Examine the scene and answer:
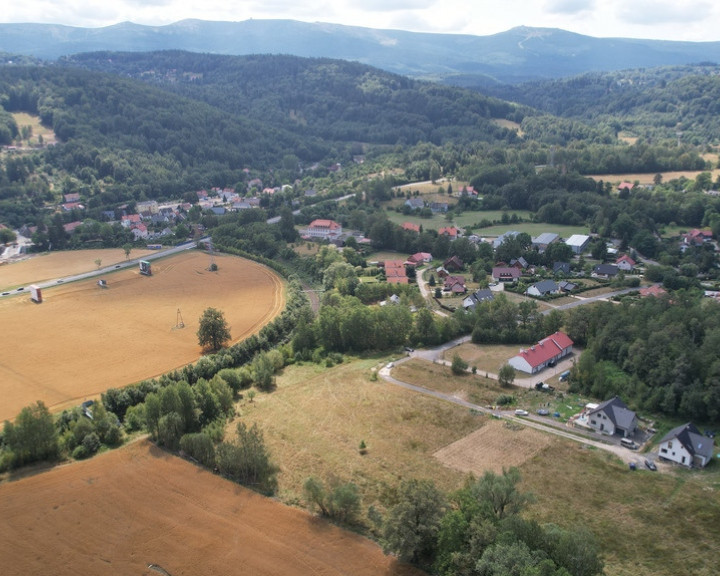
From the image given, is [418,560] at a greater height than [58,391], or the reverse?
[418,560]

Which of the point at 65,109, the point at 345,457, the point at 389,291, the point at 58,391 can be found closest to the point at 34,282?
the point at 58,391

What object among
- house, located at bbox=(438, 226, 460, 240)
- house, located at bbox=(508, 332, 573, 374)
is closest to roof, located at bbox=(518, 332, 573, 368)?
house, located at bbox=(508, 332, 573, 374)

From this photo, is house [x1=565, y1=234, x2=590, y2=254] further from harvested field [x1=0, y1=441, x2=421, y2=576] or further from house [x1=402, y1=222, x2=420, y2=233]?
harvested field [x1=0, y1=441, x2=421, y2=576]

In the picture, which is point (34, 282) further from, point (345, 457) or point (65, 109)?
point (65, 109)

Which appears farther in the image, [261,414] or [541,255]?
[541,255]

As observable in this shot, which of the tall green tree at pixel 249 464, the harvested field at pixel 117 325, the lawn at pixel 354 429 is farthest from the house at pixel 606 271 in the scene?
the tall green tree at pixel 249 464

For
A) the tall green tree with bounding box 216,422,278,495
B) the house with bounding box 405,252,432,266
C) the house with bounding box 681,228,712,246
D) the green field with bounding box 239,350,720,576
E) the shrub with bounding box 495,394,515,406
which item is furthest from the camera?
the house with bounding box 681,228,712,246
